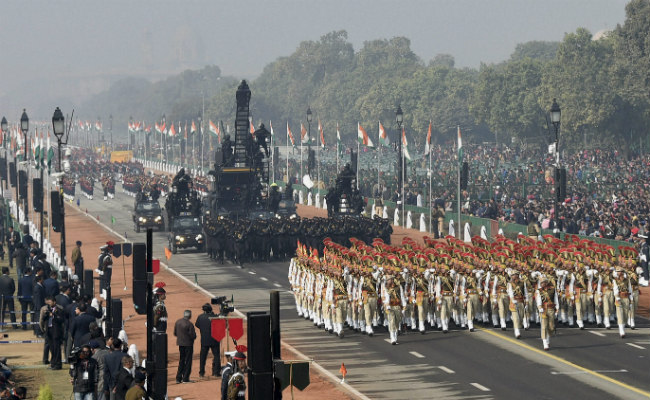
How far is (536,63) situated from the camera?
462ft

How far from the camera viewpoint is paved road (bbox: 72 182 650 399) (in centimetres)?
2591

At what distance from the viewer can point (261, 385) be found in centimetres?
1558

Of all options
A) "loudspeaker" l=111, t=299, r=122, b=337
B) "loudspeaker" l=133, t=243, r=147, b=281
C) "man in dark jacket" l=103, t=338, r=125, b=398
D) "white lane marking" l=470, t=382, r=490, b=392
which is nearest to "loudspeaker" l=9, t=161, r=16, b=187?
"loudspeaker" l=111, t=299, r=122, b=337

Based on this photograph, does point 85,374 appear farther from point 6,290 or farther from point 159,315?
point 6,290

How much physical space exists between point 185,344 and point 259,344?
38.8 ft

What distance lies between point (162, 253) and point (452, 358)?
1211 inches

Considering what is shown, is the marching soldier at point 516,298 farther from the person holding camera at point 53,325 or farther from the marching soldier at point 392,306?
the person holding camera at point 53,325

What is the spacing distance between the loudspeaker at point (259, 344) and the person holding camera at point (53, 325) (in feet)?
43.0

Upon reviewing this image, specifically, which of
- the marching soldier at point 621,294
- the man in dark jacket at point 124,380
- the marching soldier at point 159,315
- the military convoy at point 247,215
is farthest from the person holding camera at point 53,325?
the military convoy at point 247,215

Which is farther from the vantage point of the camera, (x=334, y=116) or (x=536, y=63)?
(x=334, y=116)

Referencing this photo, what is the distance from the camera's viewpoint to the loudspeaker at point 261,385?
15555mm

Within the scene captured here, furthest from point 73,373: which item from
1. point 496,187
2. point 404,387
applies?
point 496,187

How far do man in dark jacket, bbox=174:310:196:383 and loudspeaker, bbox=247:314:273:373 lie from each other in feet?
37.4

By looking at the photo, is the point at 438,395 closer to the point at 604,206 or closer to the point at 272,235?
the point at 272,235
